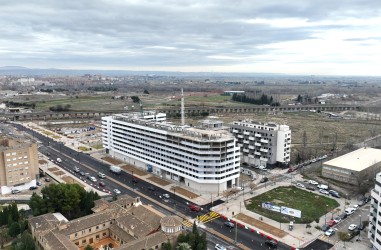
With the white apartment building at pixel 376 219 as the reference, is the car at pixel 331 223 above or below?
below

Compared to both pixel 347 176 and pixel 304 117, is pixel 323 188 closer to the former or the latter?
pixel 347 176

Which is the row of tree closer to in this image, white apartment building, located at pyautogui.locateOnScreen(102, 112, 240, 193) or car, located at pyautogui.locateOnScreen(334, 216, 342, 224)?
white apartment building, located at pyautogui.locateOnScreen(102, 112, 240, 193)

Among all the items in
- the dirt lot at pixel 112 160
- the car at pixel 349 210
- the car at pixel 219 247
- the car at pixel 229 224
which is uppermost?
the dirt lot at pixel 112 160

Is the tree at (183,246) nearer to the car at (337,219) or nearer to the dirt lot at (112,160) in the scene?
the car at (337,219)

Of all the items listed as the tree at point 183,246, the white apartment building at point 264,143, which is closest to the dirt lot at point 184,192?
the tree at point 183,246

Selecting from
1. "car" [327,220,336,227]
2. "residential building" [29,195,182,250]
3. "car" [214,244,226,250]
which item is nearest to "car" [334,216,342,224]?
"car" [327,220,336,227]
